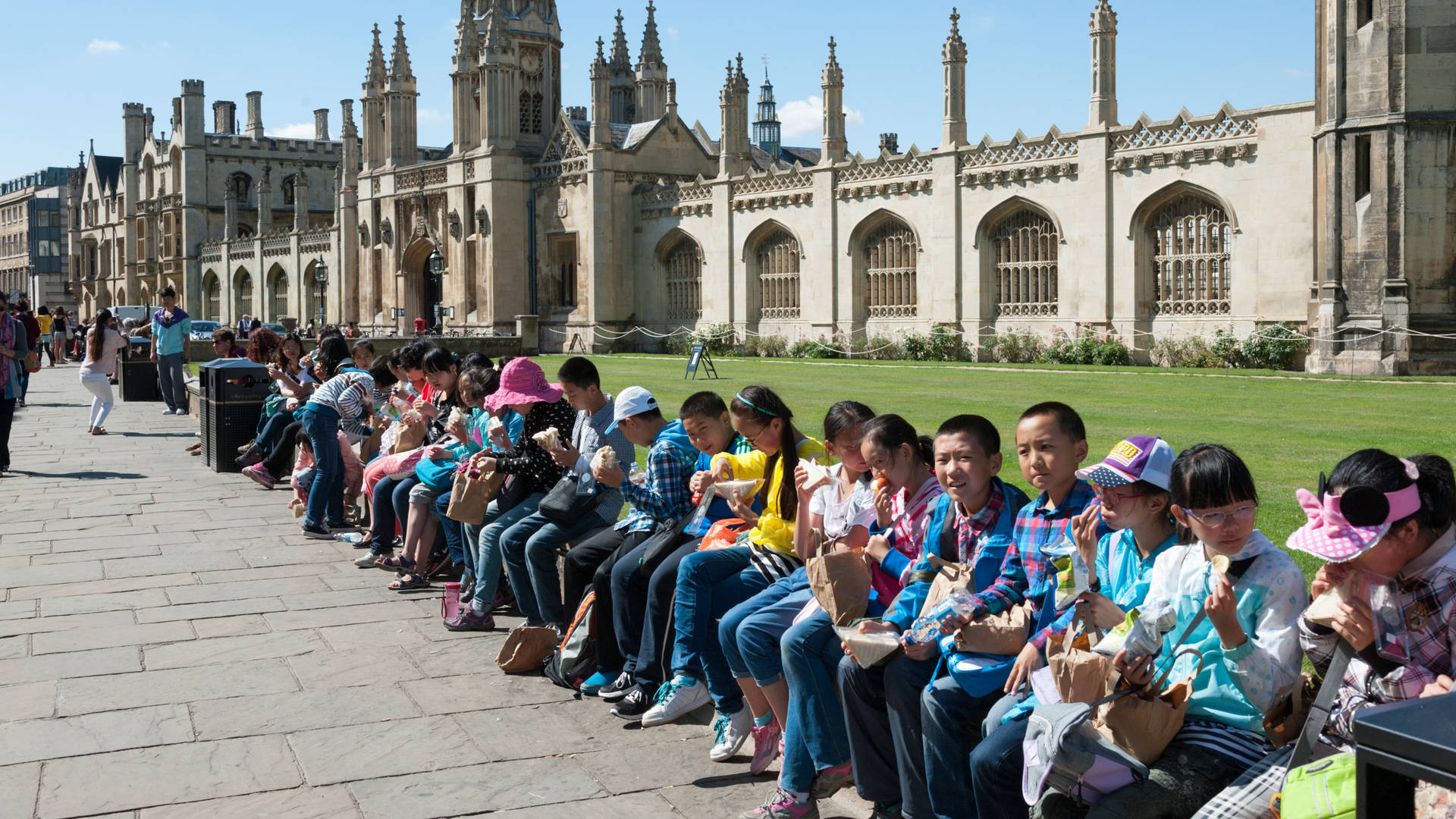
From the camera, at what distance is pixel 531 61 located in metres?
46.8

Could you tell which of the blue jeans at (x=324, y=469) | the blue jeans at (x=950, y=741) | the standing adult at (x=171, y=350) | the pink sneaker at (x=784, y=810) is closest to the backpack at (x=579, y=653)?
the pink sneaker at (x=784, y=810)

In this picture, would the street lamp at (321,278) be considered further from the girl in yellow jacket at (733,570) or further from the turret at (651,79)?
the girl in yellow jacket at (733,570)

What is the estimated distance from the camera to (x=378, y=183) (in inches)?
2034

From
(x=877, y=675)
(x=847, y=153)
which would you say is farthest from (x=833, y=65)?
(x=877, y=675)

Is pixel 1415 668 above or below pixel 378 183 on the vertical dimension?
below

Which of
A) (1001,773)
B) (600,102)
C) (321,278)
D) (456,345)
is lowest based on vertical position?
(1001,773)

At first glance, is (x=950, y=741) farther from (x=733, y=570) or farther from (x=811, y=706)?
(x=733, y=570)

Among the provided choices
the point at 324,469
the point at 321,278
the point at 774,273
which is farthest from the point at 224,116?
the point at 324,469

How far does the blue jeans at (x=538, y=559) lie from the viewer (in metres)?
6.80

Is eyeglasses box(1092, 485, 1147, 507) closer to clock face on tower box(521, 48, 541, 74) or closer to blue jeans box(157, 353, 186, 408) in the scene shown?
blue jeans box(157, 353, 186, 408)

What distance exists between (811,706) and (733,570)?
44.7 inches

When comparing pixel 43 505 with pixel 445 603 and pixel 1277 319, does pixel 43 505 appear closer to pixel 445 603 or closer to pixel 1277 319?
pixel 445 603

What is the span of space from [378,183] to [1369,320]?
127 ft

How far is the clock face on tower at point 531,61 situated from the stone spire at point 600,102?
5493 millimetres
